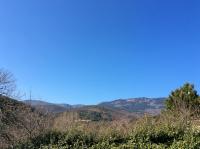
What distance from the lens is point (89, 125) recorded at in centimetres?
1557

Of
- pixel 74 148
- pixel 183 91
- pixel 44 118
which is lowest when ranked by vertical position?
pixel 74 148

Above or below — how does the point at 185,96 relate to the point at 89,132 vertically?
above

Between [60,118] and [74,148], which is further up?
[60,118]

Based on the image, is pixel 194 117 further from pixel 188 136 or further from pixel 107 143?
pixel 107 143

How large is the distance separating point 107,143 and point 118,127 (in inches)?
66.4

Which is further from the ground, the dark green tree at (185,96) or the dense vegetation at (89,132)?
the dark green tree at (185,96)

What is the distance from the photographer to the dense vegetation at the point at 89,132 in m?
13.6

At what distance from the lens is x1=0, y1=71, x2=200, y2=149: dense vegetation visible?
13.6 meters

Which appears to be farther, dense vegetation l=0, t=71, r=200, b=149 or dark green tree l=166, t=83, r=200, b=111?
dark green tree l=166, t=83, r=200, b=111

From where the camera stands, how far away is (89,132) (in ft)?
48.1

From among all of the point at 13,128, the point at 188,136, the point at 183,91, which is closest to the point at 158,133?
the point at 188,136

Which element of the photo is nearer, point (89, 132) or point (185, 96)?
point (89, 132)

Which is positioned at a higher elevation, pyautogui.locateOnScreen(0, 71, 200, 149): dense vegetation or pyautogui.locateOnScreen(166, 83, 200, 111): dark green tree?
pyautogui.locateOnScreen(166, 83, 200, 111): dark green tree

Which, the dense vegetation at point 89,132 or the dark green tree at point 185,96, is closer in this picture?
the dense vegetation at point 89,132
